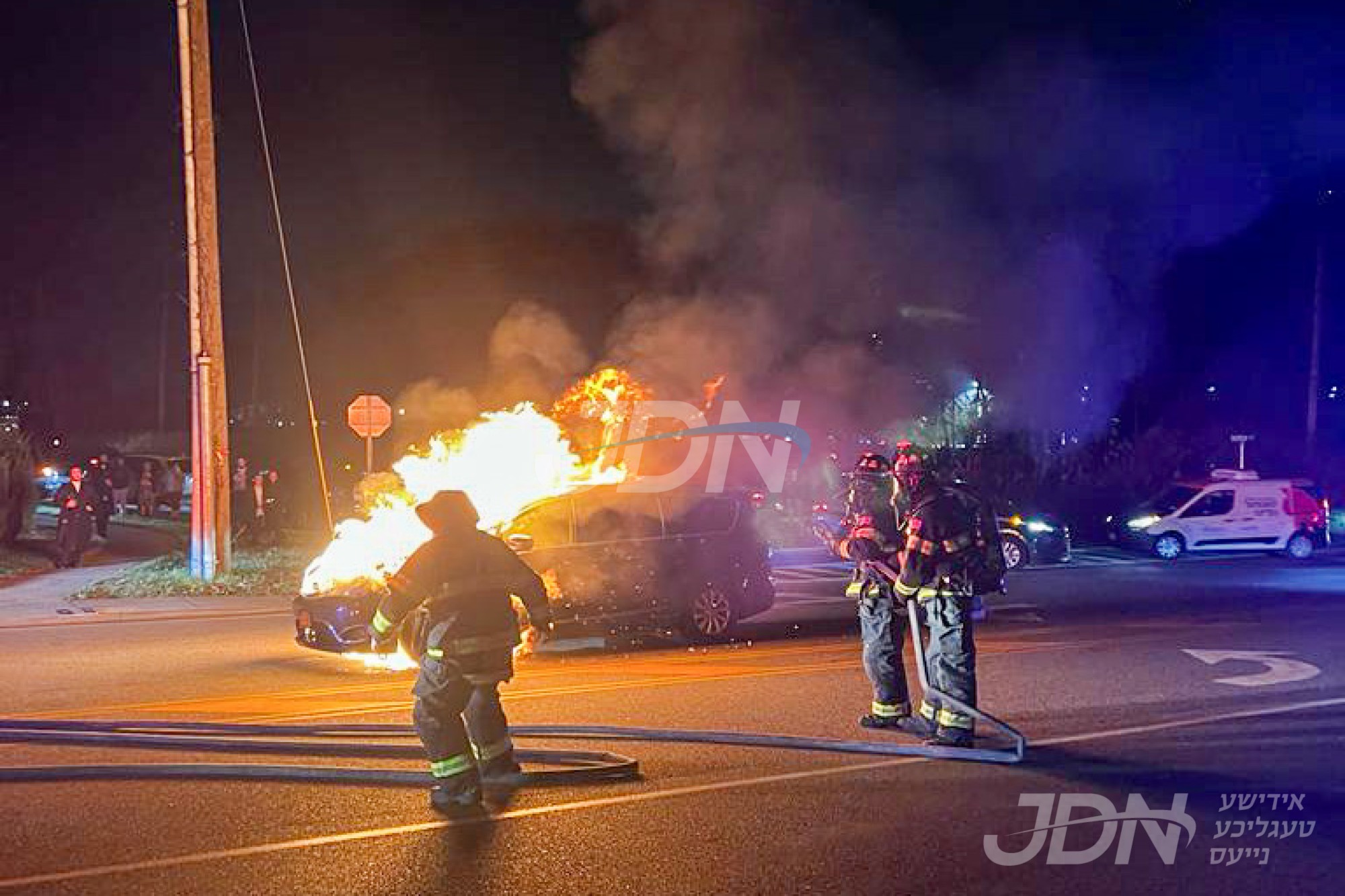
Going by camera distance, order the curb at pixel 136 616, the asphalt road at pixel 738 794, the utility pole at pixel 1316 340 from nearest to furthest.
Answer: the asphalt road at pixel 738 794 < the curb at pixel 136 616 < the utility pole at pixel 1316 340

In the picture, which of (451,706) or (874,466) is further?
(874,466)

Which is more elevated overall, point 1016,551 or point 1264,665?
point 1016,551

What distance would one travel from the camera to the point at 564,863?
5.38 metres

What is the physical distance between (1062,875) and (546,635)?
2.88 metres

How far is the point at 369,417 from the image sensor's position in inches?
771

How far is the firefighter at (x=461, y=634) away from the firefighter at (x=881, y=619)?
2.40 m

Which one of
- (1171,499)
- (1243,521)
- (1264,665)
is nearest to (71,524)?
(1264,665)

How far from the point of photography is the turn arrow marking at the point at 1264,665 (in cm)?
980

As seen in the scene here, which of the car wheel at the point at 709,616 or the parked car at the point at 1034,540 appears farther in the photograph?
the parked car at the point at 1034,540

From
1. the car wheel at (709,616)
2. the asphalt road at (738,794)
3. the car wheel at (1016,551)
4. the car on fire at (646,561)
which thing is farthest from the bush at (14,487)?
the car wheel at (1016,551)

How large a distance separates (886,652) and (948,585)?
2.34 feet

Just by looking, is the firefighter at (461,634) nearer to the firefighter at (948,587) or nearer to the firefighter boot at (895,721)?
the firefighter at (948,587)
